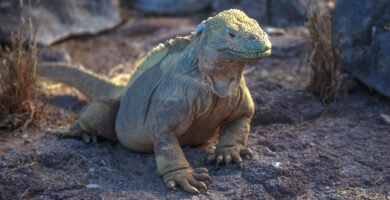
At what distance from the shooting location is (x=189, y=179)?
4312 mm

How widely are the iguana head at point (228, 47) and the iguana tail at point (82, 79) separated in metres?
1.68

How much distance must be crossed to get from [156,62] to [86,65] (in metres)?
2.76

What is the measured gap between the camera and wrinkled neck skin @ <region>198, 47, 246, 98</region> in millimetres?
4172

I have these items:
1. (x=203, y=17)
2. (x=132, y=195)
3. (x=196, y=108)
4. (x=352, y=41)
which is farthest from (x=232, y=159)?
(x=203, y=17)

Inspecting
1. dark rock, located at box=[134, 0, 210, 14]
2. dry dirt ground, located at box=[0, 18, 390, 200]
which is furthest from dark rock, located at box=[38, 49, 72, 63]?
dark rock, located at box=[134, 0, 210, 14]

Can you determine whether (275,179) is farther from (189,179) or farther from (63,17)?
(63,17)

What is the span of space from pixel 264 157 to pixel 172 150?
2.38ft

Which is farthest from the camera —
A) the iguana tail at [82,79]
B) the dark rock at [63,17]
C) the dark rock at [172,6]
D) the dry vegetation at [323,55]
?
the dark rock at [172,6]

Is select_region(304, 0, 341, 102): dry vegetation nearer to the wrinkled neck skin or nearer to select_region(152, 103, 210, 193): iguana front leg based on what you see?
the wrinkled neck skin

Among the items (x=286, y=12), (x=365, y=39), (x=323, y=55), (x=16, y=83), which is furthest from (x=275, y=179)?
(x=286, y=12)

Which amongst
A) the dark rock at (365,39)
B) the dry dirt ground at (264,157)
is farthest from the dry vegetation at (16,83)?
the dark rock at (365,39)

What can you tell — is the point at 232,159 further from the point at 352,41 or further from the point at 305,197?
the point at 352,41

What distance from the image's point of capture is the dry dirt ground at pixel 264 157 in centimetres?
435

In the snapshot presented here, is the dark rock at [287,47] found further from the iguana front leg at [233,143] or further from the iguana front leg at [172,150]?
the iguana front leg at [172,150]
